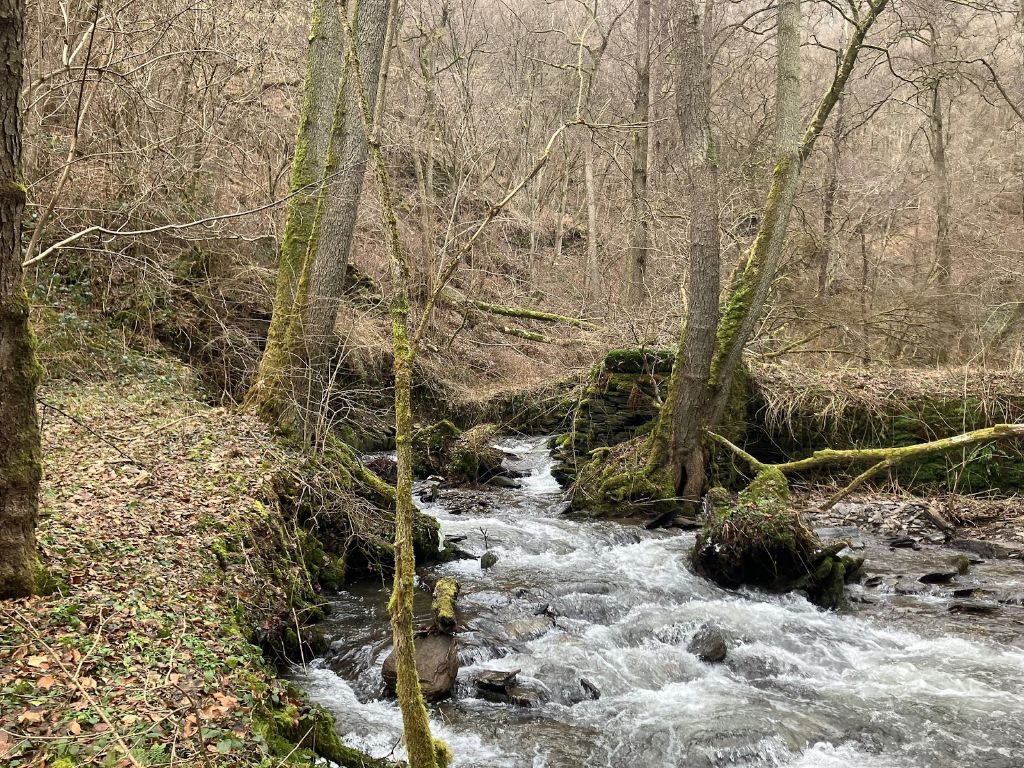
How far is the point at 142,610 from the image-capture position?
409 centimetres

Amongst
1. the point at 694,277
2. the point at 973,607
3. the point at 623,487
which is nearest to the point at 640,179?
the point at 694,277

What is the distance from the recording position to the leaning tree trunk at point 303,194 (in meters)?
8.02

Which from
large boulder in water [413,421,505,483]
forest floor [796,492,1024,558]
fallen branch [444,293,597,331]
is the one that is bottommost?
forest floor [796,492,1024,558]

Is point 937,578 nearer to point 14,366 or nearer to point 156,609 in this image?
point 156,609

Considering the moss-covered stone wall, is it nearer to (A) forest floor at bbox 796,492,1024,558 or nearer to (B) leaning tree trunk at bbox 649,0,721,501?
(B) leaning tree trunk at bbox 649,0,721,501

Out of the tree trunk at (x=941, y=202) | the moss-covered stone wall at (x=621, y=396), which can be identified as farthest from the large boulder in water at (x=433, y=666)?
the tree trunk at (x=941, y=202)

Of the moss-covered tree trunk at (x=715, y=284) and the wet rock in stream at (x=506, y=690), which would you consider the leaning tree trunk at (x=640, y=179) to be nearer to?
the moss-covered tree trunk at (x=715, y=284)

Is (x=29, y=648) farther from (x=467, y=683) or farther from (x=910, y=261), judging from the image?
(x=910, y=261)

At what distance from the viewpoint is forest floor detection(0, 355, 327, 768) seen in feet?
10.1

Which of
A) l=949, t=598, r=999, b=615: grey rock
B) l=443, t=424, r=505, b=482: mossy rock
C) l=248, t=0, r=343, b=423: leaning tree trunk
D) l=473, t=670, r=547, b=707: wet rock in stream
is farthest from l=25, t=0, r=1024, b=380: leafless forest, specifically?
l=949, t=598, r=999, b=615: grey rock

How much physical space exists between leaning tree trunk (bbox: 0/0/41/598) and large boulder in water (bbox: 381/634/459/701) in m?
2.45

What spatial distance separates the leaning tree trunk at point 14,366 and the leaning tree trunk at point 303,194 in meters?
4.41

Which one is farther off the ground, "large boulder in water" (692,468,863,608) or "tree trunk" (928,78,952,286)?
"tree trunk" (928,78,952,286)

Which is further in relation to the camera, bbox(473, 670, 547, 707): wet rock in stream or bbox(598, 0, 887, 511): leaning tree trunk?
bbox(598, 0, 887, 511): leaning tree trunk
